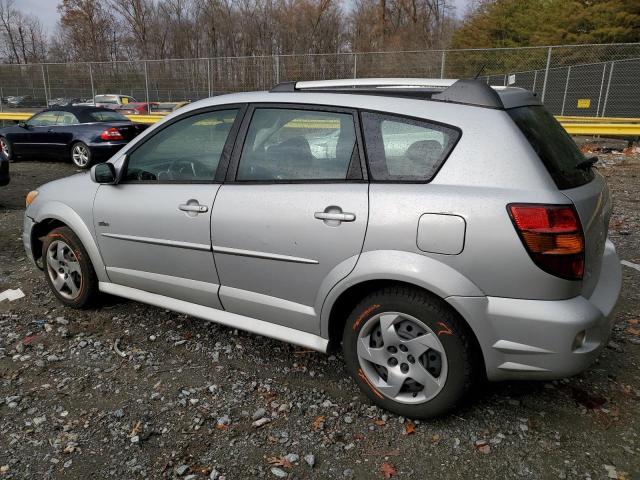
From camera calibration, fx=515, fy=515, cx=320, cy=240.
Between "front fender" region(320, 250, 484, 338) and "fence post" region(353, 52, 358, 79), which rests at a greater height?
"fence post" region(353, 52, 358, 79)

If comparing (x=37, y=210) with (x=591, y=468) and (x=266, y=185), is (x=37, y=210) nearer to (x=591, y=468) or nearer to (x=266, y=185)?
(x=266, y=185)

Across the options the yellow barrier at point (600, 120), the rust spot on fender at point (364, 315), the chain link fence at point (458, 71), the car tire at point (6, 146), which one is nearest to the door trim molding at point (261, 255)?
the rust spot on fender at point (364, 315)

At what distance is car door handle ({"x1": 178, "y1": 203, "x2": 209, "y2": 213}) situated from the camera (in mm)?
3088

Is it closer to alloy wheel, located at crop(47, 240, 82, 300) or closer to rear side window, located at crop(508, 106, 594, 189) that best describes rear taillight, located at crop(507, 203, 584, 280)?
rear side window, located at crop(508, 106, 594, 189)

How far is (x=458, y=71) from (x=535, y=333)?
14.4 metres

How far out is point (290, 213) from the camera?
275 centimetres

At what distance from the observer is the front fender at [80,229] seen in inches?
148

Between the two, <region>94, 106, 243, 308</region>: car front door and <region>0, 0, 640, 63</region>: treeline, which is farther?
<region>0, 0, 640, 63</region>: treeline

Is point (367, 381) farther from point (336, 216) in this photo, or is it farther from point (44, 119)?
point (44, 119)

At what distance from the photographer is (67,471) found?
2.41 meters

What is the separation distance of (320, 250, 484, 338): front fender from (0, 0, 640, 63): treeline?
28.6m

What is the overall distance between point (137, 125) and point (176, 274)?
1003 cm

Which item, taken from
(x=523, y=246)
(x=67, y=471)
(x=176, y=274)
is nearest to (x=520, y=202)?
(x=523, y=246)

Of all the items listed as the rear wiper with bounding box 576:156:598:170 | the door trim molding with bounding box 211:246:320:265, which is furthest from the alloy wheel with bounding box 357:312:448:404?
the rear wiper with bounding box 576:156:598:170
